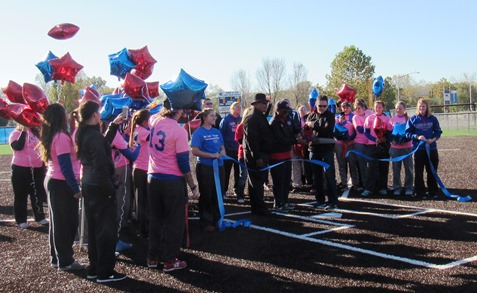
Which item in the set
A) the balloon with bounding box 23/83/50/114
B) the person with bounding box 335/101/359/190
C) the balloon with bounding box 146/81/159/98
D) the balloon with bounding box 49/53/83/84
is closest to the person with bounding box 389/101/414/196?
the person with bounding box 335/101/359/190

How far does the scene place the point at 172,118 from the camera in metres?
5.33

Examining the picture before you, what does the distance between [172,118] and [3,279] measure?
268cm

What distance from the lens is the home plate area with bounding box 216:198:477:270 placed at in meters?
5.48

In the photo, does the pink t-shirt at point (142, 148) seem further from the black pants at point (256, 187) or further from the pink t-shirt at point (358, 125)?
the pink t-shirt at point (358, 125)

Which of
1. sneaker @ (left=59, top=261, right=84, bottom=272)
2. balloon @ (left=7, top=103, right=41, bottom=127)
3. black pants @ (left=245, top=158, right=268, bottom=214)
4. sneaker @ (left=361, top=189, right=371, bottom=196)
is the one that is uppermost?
balloon @ (left=7, top=103, right=41, bottom=127)

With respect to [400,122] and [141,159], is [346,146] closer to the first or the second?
[400,122]

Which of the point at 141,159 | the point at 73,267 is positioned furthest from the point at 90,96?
the point at 73,267

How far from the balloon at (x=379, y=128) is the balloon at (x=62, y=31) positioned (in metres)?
6.02

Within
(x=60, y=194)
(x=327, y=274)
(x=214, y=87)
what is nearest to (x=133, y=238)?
(x=60, y=194)

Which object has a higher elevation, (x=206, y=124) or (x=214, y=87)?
(x=214, y=87)

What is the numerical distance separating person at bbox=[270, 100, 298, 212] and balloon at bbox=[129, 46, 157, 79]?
2.40 m

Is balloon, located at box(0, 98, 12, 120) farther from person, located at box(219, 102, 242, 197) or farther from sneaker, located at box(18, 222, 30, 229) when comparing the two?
person, located at box(219, 102, 242, 197)

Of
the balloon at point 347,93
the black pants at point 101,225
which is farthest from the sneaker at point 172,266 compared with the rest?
the balloon at point 347,93

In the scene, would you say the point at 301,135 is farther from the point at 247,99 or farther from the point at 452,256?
the point at 247,99
